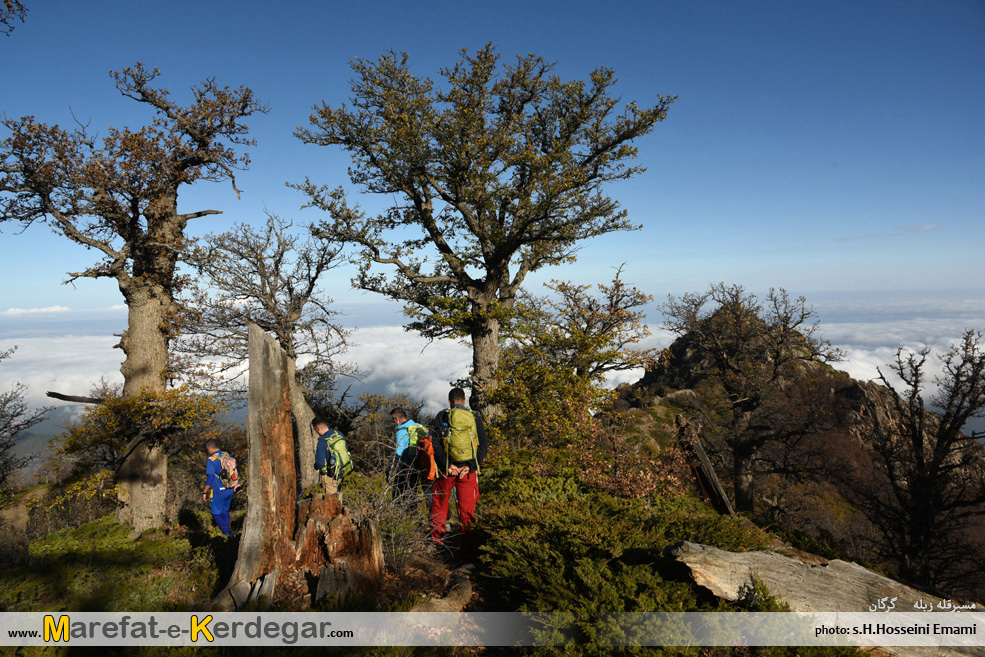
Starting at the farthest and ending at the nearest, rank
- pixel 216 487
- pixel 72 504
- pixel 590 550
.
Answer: pixel 72 504
pixel 216 487
pixel 590 550

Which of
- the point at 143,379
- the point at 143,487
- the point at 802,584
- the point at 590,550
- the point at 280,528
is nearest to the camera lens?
the point at 802,584

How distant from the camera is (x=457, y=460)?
626cm

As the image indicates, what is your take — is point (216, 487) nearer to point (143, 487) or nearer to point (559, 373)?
point (143, 487)

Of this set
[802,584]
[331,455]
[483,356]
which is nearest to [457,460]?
[331,455]

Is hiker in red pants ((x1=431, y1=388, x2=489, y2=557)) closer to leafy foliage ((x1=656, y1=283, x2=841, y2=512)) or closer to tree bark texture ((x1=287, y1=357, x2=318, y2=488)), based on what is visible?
tree bark texture ((x1=287, y1=357, x2=318, y2=488))

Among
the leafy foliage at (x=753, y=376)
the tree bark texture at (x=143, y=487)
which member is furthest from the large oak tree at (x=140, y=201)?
the leafy foliage at (x=753, y=376)

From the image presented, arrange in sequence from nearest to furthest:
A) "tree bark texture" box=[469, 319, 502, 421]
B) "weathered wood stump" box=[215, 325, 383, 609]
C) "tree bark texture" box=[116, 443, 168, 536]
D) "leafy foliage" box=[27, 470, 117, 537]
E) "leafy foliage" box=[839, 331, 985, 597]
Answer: "weathered wood stump" box=[215, 325, 383, 609], "leafy foliage" box=[27, 470, 117, 537], "tree bark texture" box=[116, 443, 168, 536], "leafy foliage" box=[839, 331, 985, 597], "tree bark texture" box=[469, 319, 502, 421]

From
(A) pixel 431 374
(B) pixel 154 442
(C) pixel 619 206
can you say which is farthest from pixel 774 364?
(A) pixel 431 374

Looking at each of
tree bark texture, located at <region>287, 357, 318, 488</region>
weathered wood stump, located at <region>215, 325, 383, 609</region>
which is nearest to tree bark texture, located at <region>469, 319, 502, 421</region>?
tree bark texture, located at <region>287, 357, 318, 488</region>

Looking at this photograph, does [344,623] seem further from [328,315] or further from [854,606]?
[328,315]

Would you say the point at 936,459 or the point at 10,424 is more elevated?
the point at 10,424

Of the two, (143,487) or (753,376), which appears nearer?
(143,487)

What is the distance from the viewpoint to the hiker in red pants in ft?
20.6

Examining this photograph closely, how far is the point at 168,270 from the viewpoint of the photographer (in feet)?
41.4
